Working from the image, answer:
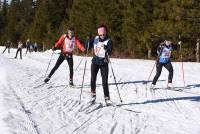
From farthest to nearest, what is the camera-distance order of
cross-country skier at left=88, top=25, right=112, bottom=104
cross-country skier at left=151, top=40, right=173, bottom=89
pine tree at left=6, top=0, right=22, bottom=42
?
1. pine tree at left=6, top=0, right=22, bottom=42
2. cross-country skier at left=151, top=40, right=173, bottom=89
3. cross-country skier at left=88, top=25, right=112, bottom=104

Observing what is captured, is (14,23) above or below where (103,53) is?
above

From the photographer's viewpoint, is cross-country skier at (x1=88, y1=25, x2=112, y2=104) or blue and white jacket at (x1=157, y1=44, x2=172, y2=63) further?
blue and white jacket at (x1=157, y1=44, x2=172, y2=63)

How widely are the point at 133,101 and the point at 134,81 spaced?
5.49 metres

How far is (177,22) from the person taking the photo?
109ft

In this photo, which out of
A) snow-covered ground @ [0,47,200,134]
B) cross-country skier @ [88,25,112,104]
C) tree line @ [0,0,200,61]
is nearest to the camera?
snow-covered ground @ [0,47,200,134]

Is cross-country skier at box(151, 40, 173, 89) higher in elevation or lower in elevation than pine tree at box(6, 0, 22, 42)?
lower

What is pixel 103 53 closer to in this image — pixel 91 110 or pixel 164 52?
pixel 91 110

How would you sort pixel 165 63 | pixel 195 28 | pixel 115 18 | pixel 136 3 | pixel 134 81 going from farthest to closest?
pixel 115 18
pixel 136 3
pixel 195 28
pixel 134 81
pixel 165 63

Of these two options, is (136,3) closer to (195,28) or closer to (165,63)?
(195,28)

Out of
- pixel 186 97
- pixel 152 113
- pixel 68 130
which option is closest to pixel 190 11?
pixel 186 97

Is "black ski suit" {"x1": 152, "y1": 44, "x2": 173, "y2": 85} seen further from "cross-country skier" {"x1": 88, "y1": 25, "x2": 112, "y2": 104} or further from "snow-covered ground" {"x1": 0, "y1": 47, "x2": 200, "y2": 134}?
"cross-country skier" {"x1": 88, "y1": 25, "x2": 112, "y2": 104}

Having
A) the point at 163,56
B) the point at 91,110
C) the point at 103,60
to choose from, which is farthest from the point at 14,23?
the point at 91,110

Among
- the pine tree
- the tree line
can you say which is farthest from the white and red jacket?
the pine tree

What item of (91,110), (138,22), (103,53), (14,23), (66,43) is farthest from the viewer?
(14,23)
